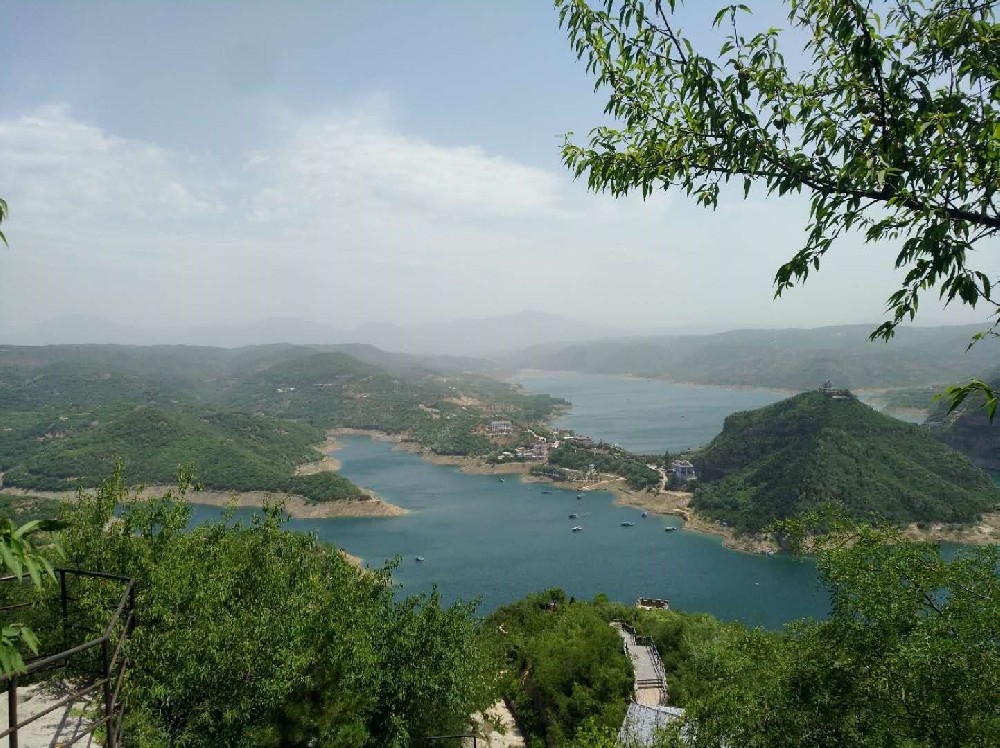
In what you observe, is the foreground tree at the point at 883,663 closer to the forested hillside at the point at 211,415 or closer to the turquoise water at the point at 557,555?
the turquoise water at the point at 557,555

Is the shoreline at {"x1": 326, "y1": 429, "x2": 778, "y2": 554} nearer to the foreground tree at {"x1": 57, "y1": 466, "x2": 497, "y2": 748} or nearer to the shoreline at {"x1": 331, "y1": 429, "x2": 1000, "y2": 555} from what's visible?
the shoreline at {"x1": 331, "y1": 429, "x2": 1000, "y2": 555}

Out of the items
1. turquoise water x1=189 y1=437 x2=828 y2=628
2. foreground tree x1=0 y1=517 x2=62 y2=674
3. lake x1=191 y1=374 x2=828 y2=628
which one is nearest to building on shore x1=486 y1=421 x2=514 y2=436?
lake x1=191 y1=374 x2=828 y2=628

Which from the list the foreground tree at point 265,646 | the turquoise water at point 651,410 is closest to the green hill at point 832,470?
the turquoise water at point 651,410

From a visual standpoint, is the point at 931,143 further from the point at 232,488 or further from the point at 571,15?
the point at 232,488

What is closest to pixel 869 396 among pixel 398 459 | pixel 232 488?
pixel 398 459

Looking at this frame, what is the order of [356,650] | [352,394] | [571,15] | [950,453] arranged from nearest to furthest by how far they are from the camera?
1. [571,15]
2. [356,650]
3. [950,453]
4. [352,394]

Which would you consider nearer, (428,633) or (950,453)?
(428,633)
